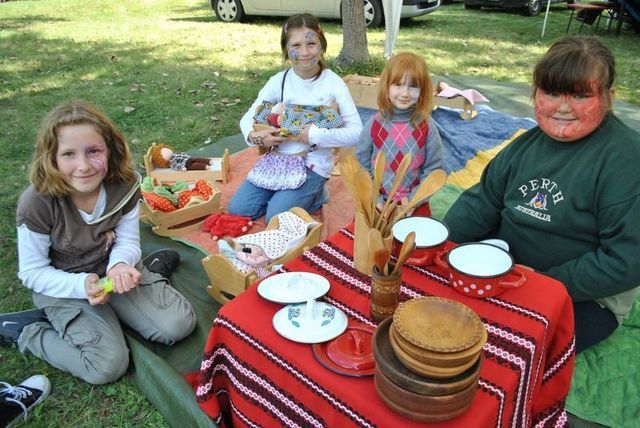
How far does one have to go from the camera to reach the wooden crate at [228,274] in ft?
7.50

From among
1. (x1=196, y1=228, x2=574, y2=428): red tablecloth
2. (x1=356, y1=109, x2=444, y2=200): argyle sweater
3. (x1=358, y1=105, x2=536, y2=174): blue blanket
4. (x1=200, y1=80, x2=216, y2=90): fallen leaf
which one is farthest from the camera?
(x1=200, y1=80, x2=216, y2=90): fallen leaf

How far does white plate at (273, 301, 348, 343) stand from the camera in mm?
1259

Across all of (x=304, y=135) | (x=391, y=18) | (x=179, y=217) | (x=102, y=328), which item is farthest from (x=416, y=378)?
(x=391, y=18)

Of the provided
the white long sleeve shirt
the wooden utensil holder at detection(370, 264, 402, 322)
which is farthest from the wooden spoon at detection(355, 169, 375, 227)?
the white long sleeve shirt

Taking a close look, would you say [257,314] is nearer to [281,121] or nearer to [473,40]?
[281,121]

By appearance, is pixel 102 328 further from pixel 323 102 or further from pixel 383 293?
pixel 323 102

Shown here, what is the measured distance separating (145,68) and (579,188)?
21.0 feet

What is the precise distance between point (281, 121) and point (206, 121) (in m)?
2.14

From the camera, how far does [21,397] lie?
77.4 inches

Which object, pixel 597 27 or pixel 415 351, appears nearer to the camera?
pixel 415 351

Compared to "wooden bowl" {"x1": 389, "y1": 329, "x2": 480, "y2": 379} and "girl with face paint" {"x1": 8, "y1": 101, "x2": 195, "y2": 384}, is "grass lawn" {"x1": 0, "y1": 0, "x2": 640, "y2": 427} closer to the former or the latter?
"girl with face paint" {"x1": 8, "y1": 101, "x2": 195, "y2": 384}

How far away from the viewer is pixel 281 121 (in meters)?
3.10

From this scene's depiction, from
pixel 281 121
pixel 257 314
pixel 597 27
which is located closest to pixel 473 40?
pixel 597 27

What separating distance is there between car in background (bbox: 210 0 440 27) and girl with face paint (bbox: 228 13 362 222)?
6.78m
